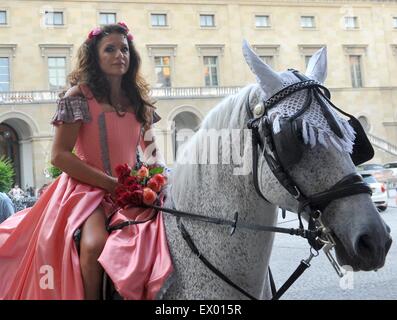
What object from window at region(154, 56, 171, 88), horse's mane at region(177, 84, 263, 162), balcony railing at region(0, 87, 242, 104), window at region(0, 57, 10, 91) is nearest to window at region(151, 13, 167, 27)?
window at region(154, 56, 171, 88)

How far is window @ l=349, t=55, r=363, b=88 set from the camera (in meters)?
36.8

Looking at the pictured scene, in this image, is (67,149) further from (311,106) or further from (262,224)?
(311,106)

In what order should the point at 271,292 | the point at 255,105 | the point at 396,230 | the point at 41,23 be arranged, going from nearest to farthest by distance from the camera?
the point at 255,105
the point at 271,292
the point at 396,230
the point at 41,23

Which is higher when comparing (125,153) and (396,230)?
(125,153)

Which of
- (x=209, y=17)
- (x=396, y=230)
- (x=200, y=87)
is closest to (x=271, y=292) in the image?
(x=396, y=230)

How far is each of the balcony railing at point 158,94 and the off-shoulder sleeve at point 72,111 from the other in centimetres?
2519

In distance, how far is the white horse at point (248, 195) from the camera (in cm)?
157

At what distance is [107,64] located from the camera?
2.45 metres

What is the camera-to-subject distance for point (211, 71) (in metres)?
33.2

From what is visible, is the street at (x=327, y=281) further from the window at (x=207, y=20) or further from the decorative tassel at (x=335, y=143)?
the window at (x=207, y=20)

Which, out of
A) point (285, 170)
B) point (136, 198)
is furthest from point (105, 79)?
point (285, 170)

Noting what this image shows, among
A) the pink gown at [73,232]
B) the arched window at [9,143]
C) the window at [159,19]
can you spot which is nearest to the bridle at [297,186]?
the pink gown at [73,232]

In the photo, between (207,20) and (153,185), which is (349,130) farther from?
(207,20)

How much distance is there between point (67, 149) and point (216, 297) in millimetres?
963
